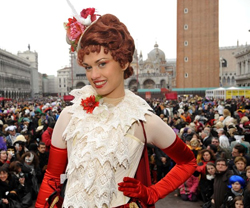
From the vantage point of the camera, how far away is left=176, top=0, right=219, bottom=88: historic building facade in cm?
4709

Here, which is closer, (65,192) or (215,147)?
(65,192)

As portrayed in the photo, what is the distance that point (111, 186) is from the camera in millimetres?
1778

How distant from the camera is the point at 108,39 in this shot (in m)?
1.91

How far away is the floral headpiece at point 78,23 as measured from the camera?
6.44 ft

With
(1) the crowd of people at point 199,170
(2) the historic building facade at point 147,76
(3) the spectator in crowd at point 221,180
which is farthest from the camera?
(2) the historic building facade at point 147,76

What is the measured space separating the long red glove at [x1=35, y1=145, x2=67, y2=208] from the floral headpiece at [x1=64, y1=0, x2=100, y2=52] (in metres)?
0.83

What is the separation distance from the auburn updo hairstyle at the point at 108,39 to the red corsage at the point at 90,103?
293mm

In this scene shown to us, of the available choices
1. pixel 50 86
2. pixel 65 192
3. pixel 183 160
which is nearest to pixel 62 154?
pixel 65 192

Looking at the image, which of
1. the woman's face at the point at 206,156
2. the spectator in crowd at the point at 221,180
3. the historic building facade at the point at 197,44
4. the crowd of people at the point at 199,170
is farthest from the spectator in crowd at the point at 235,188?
the historic building facade at the point at 197,44

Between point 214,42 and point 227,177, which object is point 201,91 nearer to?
point 214,42

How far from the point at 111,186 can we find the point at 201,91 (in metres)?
47.1

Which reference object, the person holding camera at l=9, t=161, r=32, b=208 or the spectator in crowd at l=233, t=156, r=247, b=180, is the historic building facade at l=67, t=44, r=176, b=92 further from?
the spectator in crowd at l=233, t=156, r=247, b=180

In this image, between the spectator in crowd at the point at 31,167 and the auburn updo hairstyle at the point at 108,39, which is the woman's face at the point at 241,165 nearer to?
the auburn updo hairstyle at the point at 108,39

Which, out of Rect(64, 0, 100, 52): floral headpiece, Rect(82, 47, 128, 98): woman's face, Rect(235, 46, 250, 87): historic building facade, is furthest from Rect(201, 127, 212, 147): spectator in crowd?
→ Rect(235, 46, 250, 87): historic building facade
